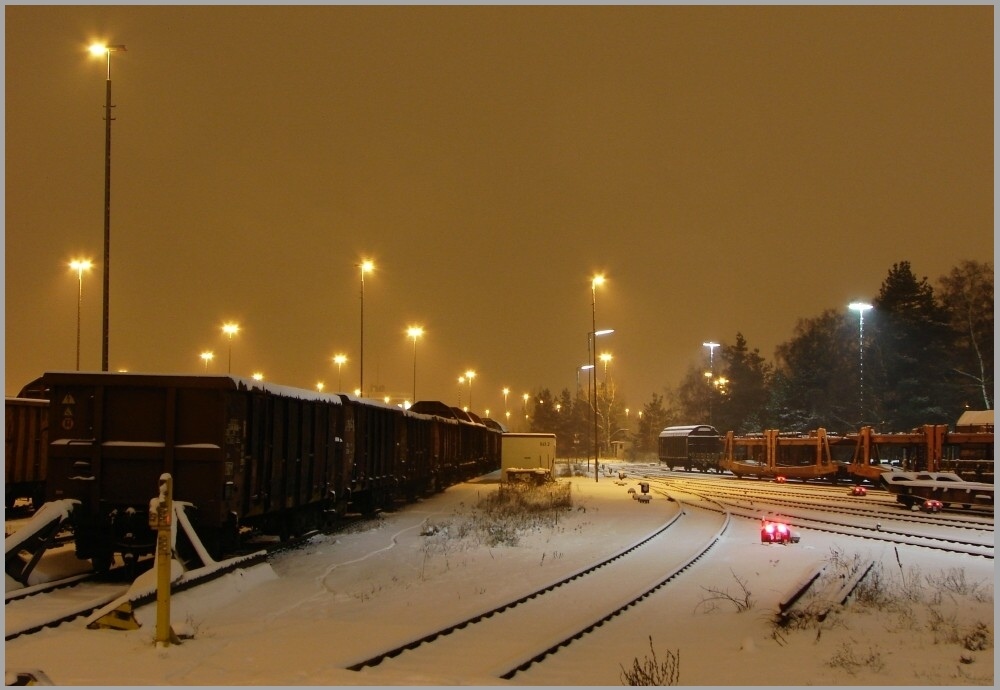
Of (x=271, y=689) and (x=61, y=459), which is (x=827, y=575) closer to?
(x=271, y=689)

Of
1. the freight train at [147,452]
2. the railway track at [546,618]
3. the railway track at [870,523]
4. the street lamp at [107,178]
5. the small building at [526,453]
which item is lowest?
the railway track at [870,523]

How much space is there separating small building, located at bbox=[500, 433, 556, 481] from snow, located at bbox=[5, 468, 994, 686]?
70.7 ft

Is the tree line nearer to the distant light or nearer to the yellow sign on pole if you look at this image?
the distant light

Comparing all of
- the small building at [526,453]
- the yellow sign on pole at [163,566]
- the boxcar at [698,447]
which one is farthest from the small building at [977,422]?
the yellow sign on pole at [163,566]

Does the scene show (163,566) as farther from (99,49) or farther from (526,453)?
(526,453)

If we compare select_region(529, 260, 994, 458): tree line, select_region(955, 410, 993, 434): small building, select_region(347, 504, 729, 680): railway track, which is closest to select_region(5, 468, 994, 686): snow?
select_region(347, 504, 729, 680): railway track

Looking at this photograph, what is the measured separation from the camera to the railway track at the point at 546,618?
8070 millimetres

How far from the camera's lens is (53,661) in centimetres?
763

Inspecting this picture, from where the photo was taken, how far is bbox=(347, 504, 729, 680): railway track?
26.5 feet

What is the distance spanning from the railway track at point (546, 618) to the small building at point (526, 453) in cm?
2181

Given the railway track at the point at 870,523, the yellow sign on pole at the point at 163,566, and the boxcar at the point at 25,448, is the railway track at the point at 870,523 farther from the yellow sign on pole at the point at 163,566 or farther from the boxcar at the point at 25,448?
the boxcar at the point at 25,448

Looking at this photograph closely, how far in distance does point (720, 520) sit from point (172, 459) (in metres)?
15.0

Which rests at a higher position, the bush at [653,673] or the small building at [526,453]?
the small building at [526,453]

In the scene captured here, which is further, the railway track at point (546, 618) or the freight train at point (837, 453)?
the freight train at point (837, 453)
